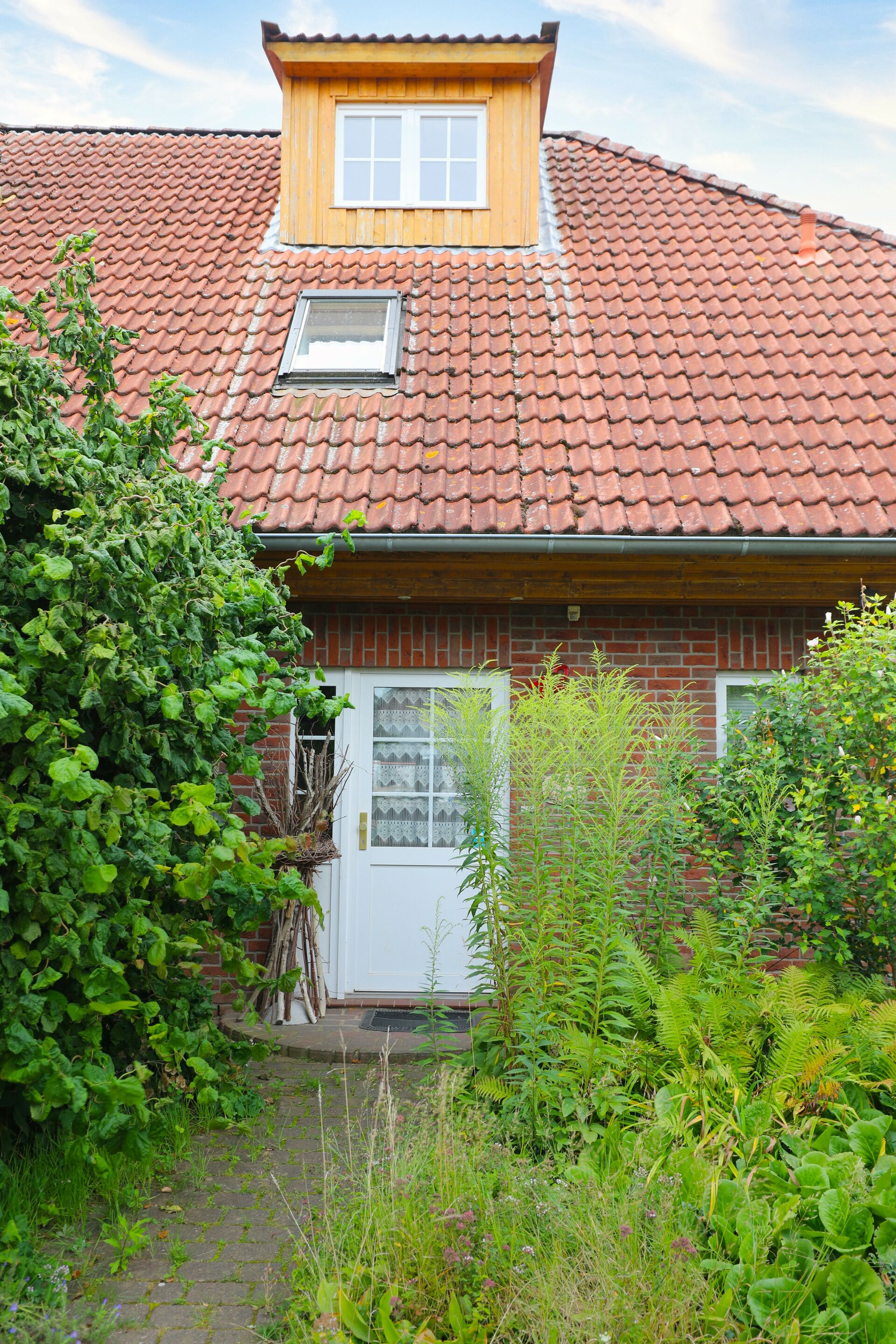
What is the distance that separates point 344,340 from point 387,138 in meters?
2.76

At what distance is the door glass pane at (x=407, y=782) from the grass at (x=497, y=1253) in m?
3.00

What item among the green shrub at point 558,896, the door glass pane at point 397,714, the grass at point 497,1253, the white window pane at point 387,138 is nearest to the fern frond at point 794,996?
the green shrub at point 558,896

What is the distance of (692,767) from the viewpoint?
15.8 ft

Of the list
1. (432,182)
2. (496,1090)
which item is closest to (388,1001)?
(496,1090)

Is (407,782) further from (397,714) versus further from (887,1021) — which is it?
(887,1021)

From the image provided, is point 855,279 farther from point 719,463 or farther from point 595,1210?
point 595,1210

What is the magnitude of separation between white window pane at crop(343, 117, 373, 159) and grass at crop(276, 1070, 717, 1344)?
27.0 ft

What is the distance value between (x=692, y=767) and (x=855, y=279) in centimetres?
538

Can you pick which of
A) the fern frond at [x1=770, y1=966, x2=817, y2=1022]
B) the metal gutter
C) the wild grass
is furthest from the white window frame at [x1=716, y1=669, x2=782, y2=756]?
the wild grass

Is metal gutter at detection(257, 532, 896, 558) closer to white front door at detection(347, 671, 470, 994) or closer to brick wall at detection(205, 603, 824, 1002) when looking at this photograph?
brick wall at detection(205, 603, 824, 1002)

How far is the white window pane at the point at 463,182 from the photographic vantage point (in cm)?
848

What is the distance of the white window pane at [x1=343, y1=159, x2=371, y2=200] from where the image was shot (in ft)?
28.0

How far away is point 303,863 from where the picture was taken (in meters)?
5.61

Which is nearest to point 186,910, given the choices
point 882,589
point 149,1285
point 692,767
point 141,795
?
point 141,795
